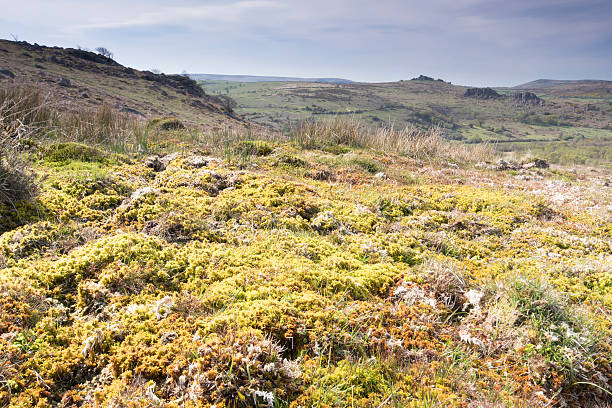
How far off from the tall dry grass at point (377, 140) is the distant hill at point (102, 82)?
16.4m

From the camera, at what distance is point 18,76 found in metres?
25.8

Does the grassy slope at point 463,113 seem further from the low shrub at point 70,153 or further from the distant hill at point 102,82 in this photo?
the low shrub at point 70,153

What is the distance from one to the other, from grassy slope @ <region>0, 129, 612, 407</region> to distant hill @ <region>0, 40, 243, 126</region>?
2375cm

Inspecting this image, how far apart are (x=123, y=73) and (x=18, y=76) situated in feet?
62.6

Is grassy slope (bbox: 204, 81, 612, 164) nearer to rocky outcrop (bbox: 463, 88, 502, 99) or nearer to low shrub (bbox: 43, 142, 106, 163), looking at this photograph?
rocky outcrop (bbox: 463, 88, 502, 99)

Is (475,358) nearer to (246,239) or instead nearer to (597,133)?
(246,239)

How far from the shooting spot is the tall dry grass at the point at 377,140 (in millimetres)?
11663

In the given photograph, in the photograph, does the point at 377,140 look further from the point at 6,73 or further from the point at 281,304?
the point at 6,73

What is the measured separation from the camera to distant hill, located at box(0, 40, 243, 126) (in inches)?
1032

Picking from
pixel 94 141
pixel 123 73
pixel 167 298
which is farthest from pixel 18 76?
pixel 167 298

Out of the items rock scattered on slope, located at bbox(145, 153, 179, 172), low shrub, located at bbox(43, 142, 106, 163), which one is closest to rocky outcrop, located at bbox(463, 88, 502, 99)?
rock scattered on slope, located at bbox(145, 153, 179, 172)

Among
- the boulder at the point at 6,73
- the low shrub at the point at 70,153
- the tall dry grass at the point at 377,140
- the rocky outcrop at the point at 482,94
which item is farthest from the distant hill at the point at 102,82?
the rocky outcrop at the point at 482,94

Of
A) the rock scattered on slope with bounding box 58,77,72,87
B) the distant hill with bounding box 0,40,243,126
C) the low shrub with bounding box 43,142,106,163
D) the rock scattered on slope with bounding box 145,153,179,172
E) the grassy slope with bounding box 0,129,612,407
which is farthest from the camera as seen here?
the rock scattered on slope with bounding box 58,77,72,87

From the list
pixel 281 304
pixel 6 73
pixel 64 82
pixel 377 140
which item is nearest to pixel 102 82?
pixel 64 82
